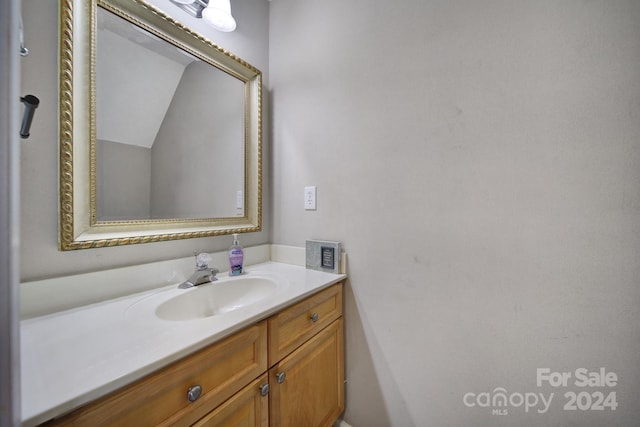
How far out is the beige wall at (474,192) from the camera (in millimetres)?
765

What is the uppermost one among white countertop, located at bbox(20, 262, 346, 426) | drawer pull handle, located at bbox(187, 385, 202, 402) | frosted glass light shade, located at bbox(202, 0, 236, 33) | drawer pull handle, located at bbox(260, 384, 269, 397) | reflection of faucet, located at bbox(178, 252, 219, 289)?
frosted glass light shade, located at bbox(202, 0, 236, 33)

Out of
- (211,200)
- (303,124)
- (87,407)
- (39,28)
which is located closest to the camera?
(87,407)

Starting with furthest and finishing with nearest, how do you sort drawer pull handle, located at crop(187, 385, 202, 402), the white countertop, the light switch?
the light switch < drawer pull handle, located at crop(187, 385, 202, 402) < the white countertop

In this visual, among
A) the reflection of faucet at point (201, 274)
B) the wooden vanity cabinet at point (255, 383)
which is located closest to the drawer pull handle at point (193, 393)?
the wooden vanity cabinet at point (255, 383)

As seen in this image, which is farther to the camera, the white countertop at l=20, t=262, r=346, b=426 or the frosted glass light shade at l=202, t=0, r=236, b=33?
the frosted glass light shade at l=202, t=0, r=236, b=33

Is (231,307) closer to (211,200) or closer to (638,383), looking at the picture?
(211,200)

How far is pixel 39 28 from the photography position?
0.72m

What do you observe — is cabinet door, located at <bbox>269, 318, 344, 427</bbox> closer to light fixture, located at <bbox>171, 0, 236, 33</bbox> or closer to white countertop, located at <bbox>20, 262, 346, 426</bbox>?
white countertop, located at <bbox>20, 262, 346, 426</bbox>

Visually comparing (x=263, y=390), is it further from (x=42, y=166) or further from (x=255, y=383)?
(x=42, y=166)

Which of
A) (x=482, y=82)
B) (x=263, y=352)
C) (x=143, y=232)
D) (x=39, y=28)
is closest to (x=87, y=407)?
(x=263, y=352)

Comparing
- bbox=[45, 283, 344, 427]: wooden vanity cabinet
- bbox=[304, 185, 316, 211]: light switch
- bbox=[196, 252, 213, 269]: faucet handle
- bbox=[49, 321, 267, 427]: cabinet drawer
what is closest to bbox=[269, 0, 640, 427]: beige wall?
bbox=[304, 185, 316, 211]: light switch

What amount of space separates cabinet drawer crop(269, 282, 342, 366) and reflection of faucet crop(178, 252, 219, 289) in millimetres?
398

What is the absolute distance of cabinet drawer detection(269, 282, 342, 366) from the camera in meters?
0.82

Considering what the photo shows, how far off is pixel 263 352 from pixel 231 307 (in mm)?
369
